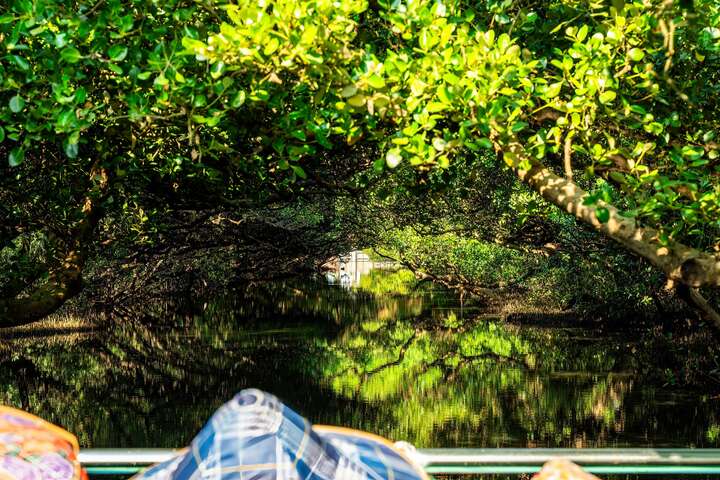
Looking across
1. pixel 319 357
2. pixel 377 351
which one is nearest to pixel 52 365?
pixel 319 357

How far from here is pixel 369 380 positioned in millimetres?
19953

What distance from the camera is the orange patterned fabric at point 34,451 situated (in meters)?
2.33

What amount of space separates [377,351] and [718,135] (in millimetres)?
17502

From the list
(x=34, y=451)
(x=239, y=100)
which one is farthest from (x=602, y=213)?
(x=34, y=451)

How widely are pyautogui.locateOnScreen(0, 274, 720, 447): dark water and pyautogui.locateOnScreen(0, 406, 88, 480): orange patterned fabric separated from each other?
41.8 ft

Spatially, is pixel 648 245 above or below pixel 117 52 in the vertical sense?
below

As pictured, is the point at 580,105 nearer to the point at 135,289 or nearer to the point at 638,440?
the point at 638,440

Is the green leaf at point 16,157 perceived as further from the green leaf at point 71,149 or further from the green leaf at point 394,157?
the green leaf at point 394,157

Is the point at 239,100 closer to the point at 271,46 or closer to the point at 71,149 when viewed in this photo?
the point at 271,46

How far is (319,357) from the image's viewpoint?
73.7 feet

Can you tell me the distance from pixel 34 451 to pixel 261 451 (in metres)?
0.89

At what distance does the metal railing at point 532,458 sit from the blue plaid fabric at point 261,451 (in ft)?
1.76

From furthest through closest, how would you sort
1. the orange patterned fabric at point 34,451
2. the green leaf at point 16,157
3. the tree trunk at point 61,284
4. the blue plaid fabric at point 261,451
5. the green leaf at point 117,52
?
the tree trunk at point 61,284, the green leaf at point 16,157, the green leaf at point 117,52, the orange patterned fabric at point 34,451, the blue plaid fabric at point 261,451

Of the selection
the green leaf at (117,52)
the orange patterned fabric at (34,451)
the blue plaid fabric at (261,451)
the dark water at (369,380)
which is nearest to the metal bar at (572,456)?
the blue plaid fabric at (261,451)
